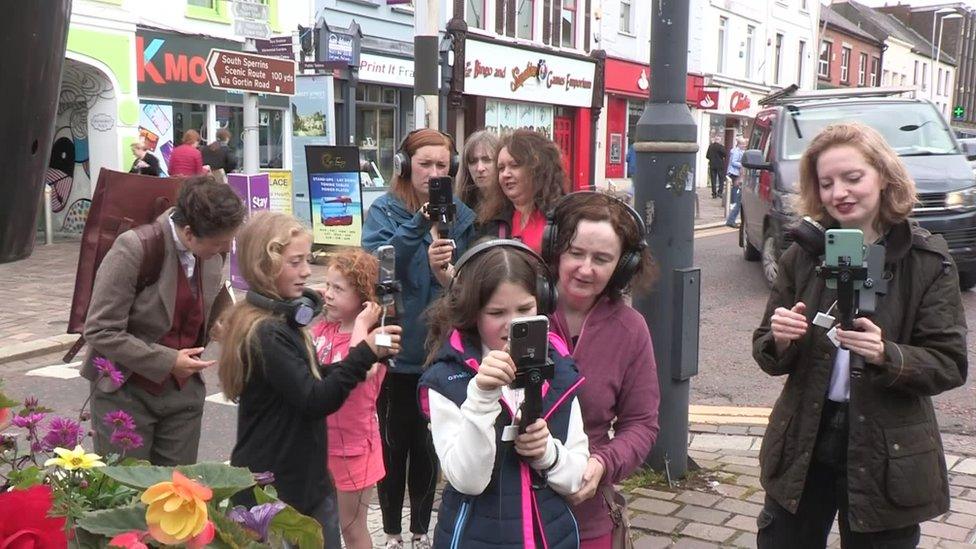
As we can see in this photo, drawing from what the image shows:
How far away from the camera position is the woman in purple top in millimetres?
2412

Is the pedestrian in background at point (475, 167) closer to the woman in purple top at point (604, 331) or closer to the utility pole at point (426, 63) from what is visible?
the woman in purple top at point (604, 331)

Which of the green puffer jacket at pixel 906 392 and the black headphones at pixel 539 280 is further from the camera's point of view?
the green puffer jacket at pixel 906 392

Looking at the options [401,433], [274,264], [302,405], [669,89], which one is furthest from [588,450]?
[669,89]

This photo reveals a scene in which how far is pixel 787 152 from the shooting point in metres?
10.1

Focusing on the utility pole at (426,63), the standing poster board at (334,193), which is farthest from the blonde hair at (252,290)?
the standing poster board at (334,193)

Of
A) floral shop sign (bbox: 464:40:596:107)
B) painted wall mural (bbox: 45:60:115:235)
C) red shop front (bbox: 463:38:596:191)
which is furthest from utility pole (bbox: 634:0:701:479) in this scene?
floral shop sign (bbox: 464:40:596:107)

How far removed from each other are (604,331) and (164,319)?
161cm

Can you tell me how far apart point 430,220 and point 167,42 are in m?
14.0

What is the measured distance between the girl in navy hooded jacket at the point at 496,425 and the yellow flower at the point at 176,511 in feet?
2.91

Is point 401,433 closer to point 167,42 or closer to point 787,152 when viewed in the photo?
point 787,152

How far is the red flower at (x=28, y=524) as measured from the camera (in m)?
0.98

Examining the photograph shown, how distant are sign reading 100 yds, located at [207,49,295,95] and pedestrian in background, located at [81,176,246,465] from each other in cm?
837

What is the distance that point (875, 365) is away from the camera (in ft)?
7.90

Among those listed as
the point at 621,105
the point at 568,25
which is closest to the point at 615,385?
the point at 568,25
